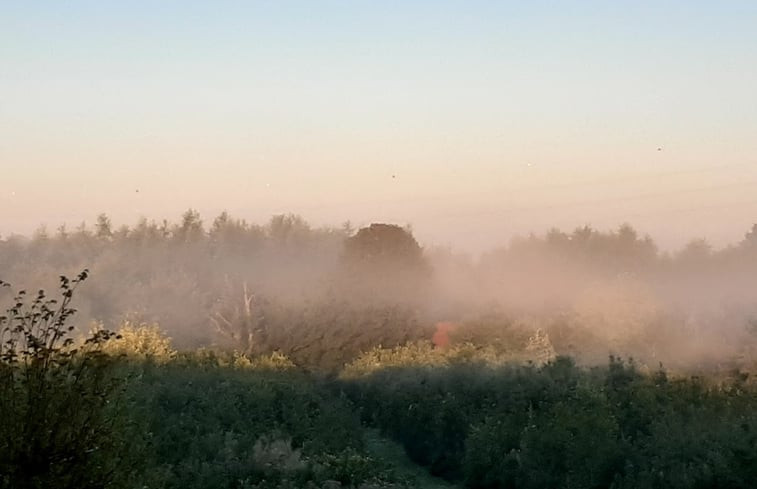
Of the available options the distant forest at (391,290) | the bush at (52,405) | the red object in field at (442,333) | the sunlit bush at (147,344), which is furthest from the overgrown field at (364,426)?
the red object in field at (442,333)

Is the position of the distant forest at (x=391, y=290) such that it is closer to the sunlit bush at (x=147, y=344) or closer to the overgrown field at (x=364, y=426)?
the sunlit bush at (x=147, y=344)

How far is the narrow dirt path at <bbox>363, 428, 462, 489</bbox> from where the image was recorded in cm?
2253

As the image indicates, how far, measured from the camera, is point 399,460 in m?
26.8

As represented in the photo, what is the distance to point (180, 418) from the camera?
22.5 m

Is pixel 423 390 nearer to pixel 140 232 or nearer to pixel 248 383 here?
pixel 248 383

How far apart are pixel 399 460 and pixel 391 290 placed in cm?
3905

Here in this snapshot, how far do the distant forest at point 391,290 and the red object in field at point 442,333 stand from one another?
0.71 m

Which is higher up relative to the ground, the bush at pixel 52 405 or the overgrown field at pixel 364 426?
the bush at pixel 52 405

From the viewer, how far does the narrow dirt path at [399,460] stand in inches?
887

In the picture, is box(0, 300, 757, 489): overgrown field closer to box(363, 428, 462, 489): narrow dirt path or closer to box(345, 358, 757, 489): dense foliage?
box(345, 358, 757, 489): dense foliage

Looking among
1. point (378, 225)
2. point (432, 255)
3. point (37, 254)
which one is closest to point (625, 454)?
point (378, 225)

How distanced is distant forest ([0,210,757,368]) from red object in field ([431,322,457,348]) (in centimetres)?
71

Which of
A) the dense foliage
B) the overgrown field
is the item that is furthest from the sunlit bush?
the dense foliage

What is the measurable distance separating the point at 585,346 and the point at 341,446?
24.1 meters
